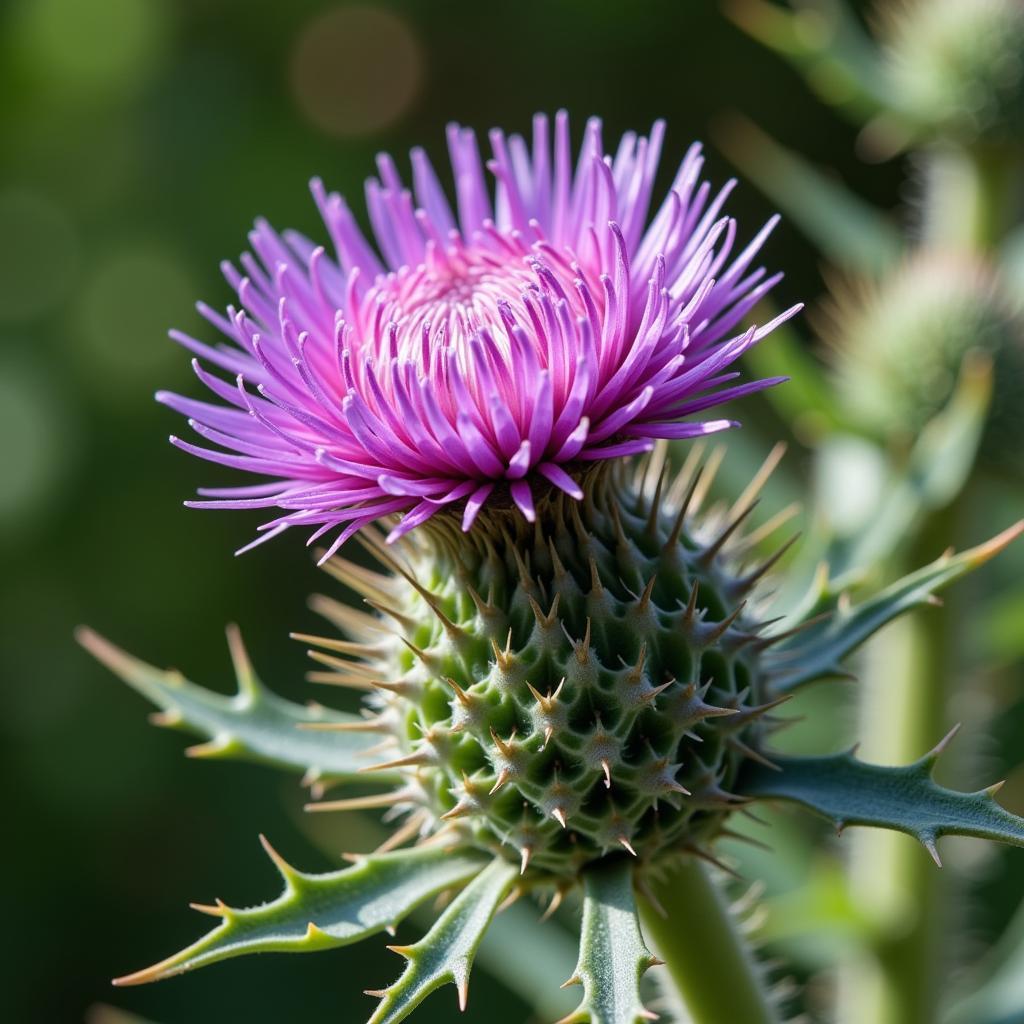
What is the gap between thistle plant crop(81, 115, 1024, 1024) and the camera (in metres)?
1.51

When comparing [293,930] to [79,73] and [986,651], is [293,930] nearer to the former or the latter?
[986,651]

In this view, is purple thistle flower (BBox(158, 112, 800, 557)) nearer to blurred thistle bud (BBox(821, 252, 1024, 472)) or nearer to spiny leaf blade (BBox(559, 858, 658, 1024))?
spiny leaf blade (BBox(559, 858, 658, 1024))

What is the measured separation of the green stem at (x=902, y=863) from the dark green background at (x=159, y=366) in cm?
248

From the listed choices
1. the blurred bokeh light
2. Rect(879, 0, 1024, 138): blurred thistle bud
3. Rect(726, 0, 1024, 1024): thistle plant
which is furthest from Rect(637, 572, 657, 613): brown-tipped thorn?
the blurred bokeh light

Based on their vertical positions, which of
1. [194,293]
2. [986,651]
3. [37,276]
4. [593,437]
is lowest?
[986,651]

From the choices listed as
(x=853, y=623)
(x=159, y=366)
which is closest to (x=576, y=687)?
(x=853, y=623)

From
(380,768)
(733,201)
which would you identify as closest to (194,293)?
(733,201)

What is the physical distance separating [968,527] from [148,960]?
12.6 feet

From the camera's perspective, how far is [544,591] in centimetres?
166

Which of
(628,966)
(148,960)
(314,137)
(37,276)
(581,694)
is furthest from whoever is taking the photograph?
(314,137)

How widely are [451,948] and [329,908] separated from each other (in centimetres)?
19

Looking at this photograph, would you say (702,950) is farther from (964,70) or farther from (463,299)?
(964,70)

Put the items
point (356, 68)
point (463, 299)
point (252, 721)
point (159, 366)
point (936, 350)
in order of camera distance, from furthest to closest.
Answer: point (356, 68)
point (159, 366)
point (936, 350)
point (252, 721)
point (463, 299)

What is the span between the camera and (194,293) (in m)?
5.94
